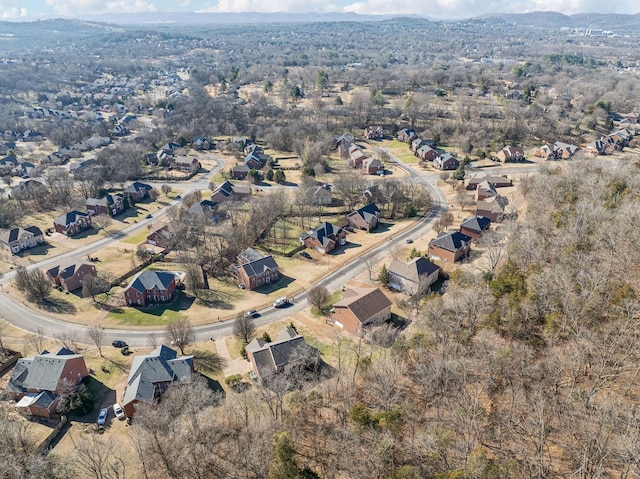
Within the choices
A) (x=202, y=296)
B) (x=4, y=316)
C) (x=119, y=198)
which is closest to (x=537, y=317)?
(x=202, y=296)

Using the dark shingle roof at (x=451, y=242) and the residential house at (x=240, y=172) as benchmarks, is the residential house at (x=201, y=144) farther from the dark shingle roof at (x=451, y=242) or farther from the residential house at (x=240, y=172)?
the dark shingle roof at (x=451, y=242)

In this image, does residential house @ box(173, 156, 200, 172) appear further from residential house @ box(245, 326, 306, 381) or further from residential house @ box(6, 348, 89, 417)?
residential house @ box(245, 326, 306, 381)

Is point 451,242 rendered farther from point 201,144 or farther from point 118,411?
point 201,144

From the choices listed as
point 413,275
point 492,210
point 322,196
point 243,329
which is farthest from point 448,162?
point 243,329

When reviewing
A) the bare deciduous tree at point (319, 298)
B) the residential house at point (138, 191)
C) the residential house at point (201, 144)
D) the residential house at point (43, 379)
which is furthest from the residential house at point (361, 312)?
the residential house at point (201, 144)

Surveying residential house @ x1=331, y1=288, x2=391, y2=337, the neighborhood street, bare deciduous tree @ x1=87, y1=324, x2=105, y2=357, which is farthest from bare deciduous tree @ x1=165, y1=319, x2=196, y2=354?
residential house @ x1=331, y1=288, x2=391, y2=337

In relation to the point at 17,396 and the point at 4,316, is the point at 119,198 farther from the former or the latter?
the point at 17,396
